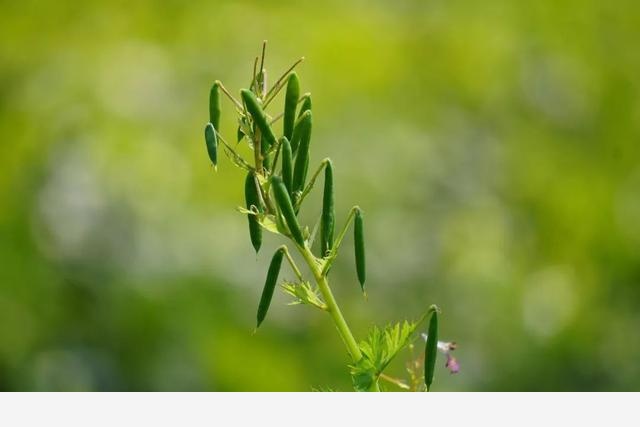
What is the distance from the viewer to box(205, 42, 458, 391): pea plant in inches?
10.6

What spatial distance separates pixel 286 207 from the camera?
0.88ft

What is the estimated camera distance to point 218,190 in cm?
152

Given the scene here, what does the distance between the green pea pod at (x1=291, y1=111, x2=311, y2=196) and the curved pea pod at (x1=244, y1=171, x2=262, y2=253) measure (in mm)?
10

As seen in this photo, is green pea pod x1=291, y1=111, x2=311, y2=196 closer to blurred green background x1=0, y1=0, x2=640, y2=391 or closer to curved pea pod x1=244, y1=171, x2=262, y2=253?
curved pea pod x1=244, y1=171, x2=262, y2=253

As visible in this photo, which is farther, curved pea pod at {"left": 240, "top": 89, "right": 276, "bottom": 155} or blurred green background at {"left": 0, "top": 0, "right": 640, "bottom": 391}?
blurred green background at {"left": 0, "top": 0, "right": 640, "bottom": 391}

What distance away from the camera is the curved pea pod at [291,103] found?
0.28m

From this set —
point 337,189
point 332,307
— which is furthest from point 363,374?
point 337,189

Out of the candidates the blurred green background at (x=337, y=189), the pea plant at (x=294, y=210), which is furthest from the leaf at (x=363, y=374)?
the blurred green background at (x=337, y=189)

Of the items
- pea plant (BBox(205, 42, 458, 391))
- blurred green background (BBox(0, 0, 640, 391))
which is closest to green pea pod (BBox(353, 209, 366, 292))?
pea plant (BBox(205, 42, 458, 391))

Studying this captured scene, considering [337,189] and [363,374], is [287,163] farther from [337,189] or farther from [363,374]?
[337,189]

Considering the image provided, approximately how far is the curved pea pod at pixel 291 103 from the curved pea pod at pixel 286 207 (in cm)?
2

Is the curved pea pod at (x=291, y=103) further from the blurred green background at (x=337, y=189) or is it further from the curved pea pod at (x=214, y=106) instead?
the blurred green background at (x=337, y=189)

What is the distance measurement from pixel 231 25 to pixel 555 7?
60cm

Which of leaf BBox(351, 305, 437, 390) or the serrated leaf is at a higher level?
the serrated leaf
